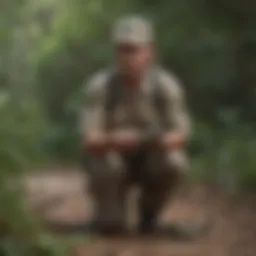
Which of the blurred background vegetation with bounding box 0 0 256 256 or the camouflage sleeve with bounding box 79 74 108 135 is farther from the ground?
the blurred background vegetation with bounding box 0 0 256 256

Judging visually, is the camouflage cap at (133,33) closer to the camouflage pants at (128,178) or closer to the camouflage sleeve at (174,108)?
the camouflage sleeve at (174,108)

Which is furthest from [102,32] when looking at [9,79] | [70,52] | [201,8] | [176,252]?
[176,252]

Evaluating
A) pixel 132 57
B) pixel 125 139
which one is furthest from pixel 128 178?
pixel 132 57

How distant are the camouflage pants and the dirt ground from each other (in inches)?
2.3

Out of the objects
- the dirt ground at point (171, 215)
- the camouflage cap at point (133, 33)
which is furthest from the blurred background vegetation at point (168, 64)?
the camouflage cap at point (133, 33)

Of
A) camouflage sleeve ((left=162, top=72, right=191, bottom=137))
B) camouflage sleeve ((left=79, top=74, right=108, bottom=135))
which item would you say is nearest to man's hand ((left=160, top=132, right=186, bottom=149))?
camouflage sleeve ((left=162, top=72, right=191, bottom=137))

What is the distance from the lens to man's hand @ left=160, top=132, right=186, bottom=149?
1.90m

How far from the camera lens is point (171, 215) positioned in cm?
206

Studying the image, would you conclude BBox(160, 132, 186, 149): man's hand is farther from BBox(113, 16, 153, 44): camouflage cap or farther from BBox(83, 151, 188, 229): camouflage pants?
BBox(113, 16, 153, 44): camouflage cap

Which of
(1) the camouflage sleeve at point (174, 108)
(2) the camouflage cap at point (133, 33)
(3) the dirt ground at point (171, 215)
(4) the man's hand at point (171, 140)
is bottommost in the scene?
(3) the dirt ground at point (171, 215)

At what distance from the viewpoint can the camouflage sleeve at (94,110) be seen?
1.90 meters

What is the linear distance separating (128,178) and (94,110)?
0.18m

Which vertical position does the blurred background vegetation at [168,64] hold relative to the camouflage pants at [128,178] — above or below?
above

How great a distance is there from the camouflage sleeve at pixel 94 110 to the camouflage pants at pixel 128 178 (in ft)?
0.22
